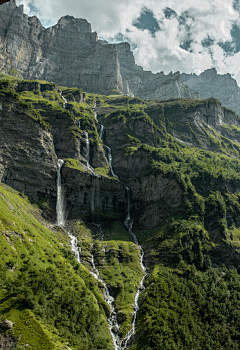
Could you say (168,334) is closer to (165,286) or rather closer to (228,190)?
(165,286)

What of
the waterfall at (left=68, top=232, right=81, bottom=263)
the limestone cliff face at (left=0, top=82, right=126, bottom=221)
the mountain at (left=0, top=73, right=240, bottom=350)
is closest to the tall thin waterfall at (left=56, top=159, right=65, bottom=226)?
the mountain at (left=0, top=73, right=240, bottom=350)

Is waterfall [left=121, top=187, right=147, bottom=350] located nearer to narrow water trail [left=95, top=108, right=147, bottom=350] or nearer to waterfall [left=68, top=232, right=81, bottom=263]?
narrow water trail [left=95, top=108, right=147, bottom=350]

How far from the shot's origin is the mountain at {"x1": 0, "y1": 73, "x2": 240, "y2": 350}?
7262 centimetres

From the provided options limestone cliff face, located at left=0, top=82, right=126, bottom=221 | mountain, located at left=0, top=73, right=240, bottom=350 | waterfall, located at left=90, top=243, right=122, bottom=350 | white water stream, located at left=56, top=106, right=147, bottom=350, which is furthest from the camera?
limestone cliff face, located at left=0, top=82, right=126, bottom=221

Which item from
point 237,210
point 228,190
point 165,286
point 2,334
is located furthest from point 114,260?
point 228,190

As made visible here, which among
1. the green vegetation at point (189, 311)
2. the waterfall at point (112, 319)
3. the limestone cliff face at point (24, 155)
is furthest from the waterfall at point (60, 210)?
the green vegetation at point (189, 311)

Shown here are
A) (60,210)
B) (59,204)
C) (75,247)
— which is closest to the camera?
(75,247)

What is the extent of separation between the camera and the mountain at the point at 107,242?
238ft

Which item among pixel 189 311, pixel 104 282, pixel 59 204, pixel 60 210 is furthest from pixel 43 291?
pixel 59 204

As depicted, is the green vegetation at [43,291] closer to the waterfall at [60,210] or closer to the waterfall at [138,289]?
the waterfall at [138,289]

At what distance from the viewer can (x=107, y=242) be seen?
120562 millimetres

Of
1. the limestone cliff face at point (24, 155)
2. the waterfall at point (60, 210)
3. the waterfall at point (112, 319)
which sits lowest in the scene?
the waterfall at point (112, 319)

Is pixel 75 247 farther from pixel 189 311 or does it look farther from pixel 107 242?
pixel 189 311

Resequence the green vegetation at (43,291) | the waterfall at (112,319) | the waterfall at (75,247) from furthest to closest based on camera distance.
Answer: the waterfall at (75,247), the waterfall at (112,319), the green vegetation at (43,291)
